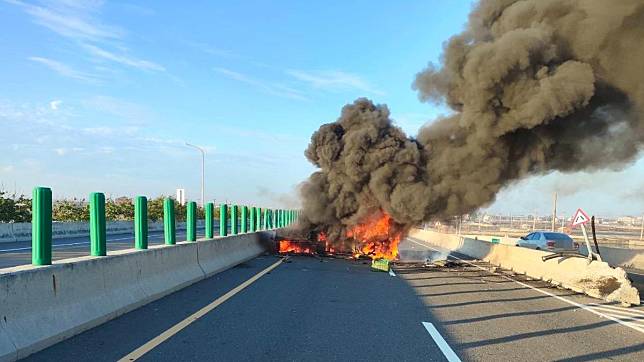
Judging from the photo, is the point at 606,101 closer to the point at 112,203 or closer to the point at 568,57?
the point at 568,57

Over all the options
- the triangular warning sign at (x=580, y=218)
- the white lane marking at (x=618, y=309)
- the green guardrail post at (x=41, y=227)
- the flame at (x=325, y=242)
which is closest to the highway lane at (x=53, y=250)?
the green guardrail post at (x=41, y=227)

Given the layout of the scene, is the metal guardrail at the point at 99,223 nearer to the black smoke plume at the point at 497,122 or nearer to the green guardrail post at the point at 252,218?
the green guardrail post at the point at 252,218

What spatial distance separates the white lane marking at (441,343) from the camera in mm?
6071

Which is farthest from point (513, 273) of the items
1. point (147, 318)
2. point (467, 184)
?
point (147, 318)

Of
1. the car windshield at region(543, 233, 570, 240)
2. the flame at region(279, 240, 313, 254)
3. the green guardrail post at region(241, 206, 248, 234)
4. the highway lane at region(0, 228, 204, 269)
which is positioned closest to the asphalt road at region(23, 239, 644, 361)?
the highway lane at region(0, 228, 204, 269)

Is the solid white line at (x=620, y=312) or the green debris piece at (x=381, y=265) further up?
the solid white line at (x=620, y=312)

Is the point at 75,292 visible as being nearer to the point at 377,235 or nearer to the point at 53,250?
the point at 53,250

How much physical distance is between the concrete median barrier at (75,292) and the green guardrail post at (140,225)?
340 mm

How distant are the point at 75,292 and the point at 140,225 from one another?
12.2 ft

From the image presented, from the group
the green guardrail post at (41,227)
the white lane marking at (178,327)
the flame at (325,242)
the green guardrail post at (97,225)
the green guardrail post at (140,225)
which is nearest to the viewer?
the white lane marking at (178,327)

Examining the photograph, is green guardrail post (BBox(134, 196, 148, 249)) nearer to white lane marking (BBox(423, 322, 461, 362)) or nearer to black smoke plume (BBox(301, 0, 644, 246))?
white lane marking (BBox(423, 322, 461, 362))

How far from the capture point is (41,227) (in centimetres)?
705

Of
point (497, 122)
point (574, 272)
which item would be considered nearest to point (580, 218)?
point (574, 272)

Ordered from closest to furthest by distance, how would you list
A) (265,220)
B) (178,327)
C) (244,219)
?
(178,327), (244,219), (265,220)
